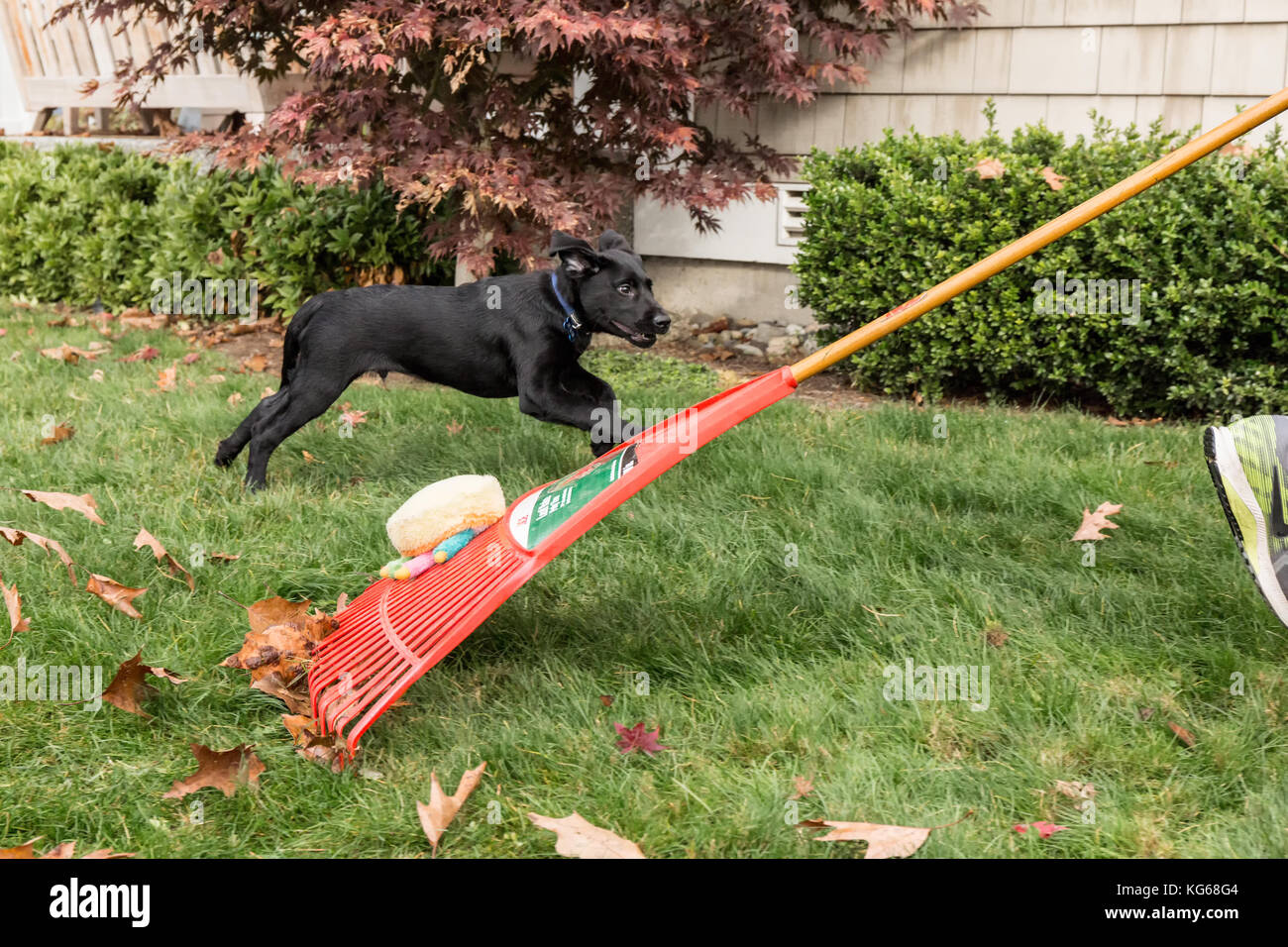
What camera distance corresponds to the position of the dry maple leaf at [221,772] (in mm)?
2256

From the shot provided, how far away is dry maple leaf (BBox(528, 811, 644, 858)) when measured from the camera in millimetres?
2016

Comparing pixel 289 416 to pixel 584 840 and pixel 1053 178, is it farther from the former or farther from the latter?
pixel 1053 178

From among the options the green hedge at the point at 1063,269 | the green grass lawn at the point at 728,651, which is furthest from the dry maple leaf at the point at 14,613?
the green hedge at the point at 1063,269

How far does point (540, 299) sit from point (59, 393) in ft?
8.91

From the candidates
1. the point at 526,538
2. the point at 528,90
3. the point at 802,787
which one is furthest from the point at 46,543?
the point at 528,90

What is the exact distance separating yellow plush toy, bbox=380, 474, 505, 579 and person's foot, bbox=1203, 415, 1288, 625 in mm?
1861

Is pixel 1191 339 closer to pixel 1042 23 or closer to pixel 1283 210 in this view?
pixel 1283 210

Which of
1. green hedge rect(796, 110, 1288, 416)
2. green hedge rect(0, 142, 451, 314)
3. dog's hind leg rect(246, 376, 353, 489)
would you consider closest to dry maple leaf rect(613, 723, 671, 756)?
dog's hind leg rect(246, 376, 353, 489)

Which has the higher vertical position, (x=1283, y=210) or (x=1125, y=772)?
(x=1283, y=210)

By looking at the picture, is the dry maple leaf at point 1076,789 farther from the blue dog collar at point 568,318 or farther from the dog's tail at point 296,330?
the dog's tail at point 296,330

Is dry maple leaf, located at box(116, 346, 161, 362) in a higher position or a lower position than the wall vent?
lower

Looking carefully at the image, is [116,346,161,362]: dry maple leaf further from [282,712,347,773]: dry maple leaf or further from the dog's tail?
[282,712,347,773]: dry maple leaf

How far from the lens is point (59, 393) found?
5203 mm
